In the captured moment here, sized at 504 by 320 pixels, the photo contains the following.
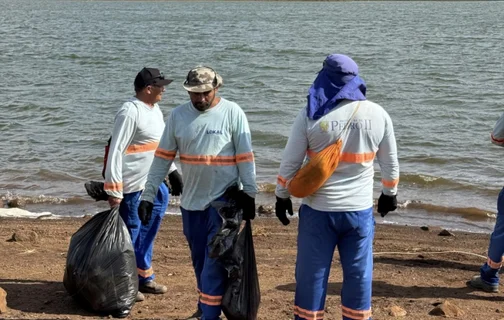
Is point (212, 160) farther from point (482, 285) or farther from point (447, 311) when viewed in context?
point (482, 285)

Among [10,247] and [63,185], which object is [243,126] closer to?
[10,247]

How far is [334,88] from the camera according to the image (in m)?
4.82

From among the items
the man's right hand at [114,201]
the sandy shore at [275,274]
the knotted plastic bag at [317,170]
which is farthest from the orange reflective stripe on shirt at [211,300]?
the man's right hand at [114,201]

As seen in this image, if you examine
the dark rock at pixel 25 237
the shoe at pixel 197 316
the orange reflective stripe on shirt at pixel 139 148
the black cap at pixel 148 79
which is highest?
the black cap at pixel 148 79

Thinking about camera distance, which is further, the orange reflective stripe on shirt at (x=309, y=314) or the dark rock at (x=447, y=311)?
the dark rock at (x=447, y=311)

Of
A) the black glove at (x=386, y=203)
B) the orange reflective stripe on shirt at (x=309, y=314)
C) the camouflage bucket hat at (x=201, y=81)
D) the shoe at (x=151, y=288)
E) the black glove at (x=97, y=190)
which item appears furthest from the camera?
the shoe at (x=151, y=288)

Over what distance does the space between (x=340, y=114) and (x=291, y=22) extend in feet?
146

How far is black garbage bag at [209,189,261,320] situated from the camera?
17.7 feet

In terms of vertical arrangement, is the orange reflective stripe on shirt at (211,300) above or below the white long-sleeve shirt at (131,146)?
below

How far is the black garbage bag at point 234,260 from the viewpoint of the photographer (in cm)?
541

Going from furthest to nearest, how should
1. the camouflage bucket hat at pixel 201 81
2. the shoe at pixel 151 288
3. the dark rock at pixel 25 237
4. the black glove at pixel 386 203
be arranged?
the dark rock at pixel 25 237
the shoe at pixel 151 288
the camouflage bucket hat at pixel 201 81
the black glove at pixel 386 203

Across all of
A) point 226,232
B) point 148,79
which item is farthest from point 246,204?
point 148,79

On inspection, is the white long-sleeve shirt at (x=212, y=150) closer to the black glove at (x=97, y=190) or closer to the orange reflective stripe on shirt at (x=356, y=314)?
the orange reflective stripe on shirt at (x=356, y=314)

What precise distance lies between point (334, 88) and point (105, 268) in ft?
7.56
